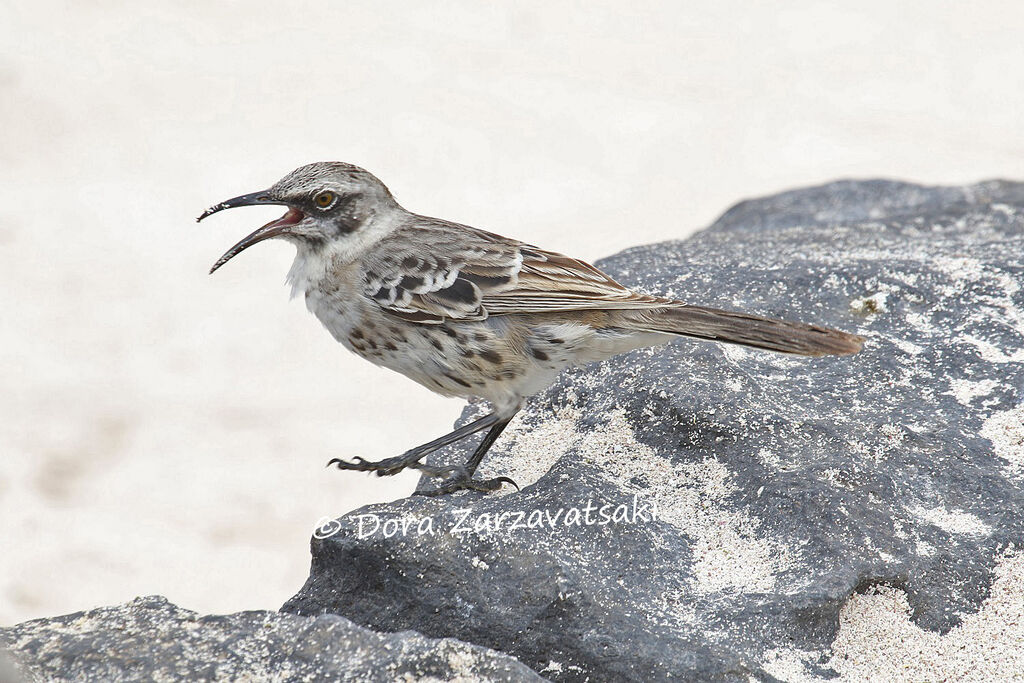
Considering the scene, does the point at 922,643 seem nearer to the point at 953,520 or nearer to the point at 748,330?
the point at 953,520

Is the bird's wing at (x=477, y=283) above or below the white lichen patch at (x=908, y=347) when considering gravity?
above

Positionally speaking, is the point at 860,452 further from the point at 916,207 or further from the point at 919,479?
the point at 916,207

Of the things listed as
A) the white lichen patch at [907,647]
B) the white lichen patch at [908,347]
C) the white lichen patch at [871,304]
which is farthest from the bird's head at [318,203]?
the white lichen patch at [907,647]

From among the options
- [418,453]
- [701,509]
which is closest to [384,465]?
[418,453]

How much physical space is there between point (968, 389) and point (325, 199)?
2.38 meters

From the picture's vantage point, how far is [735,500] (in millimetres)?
3602

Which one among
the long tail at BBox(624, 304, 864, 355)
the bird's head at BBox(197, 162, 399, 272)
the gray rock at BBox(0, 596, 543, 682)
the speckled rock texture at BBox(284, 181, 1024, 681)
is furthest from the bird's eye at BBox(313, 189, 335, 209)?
the gray rock at BBox(0, 596, 543, 682)

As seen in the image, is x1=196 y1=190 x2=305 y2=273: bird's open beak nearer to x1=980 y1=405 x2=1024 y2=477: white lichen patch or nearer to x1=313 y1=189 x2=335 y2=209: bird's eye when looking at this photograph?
x1=313 y1=189 x2=335 y2=209: bird's eye

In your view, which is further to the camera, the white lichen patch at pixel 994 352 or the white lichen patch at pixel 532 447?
the white lichen patch at pixel 994 352

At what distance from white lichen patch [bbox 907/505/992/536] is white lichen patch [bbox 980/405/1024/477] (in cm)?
28

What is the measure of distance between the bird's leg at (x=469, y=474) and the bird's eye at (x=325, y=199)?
986 millimetres

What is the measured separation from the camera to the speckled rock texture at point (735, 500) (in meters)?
3.16

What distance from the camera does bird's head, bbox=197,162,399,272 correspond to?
410 centimetres

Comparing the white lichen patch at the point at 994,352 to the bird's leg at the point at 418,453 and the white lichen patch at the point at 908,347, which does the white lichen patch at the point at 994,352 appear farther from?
the bird's leg at the point at 418,453
